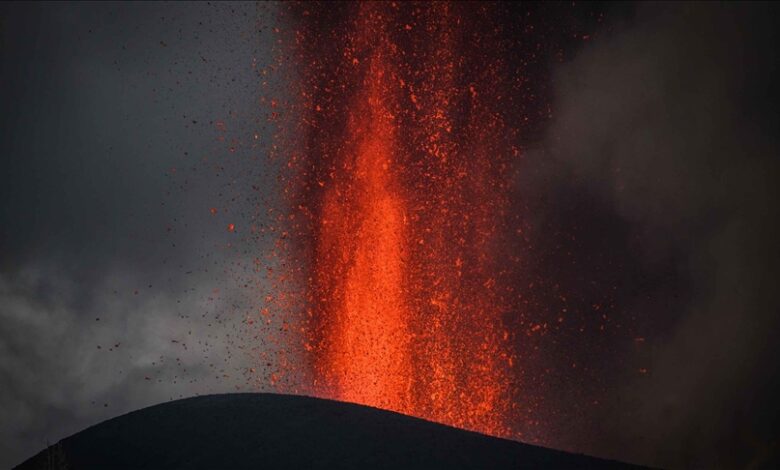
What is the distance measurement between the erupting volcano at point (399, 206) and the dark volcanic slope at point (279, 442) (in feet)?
26.2

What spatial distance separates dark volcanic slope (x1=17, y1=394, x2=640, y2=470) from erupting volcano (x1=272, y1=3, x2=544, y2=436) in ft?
26.2

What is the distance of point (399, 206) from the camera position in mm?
19453

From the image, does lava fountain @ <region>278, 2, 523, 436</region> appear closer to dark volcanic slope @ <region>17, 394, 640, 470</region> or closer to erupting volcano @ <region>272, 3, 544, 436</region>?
erupting volcano @ <region>272, 3, 544, 436</region>

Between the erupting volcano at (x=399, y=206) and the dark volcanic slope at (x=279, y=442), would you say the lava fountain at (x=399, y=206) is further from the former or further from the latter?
the dark volcanic slope at (x=279, y=442)

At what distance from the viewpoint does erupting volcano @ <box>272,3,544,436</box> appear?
18391 mm

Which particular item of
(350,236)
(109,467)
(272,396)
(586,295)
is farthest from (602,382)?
(109,467)

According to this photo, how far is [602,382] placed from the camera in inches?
990

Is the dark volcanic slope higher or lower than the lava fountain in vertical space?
lower

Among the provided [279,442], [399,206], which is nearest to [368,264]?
[399,206]

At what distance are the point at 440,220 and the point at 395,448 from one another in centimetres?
1191

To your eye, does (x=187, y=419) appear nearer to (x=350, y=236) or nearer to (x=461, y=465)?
(x=461, y=465)

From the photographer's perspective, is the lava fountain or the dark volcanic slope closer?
the dark volcanic slope

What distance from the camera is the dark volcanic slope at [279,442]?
829 cm

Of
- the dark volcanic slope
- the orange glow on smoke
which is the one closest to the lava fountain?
the orange glow on smoke
